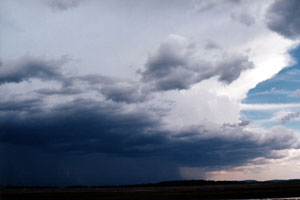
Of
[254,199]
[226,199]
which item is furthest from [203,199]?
[254,199]

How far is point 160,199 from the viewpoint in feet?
287

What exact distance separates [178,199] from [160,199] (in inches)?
253

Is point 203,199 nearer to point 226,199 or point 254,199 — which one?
point 226,199

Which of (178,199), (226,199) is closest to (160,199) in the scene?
(178,199)

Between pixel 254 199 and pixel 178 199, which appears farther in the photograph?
pixel 178 199

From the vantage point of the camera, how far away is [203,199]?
80.1m

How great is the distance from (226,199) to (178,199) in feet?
46.0

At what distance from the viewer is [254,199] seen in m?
75.9

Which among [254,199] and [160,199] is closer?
[254,199]

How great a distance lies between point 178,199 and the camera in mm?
84062

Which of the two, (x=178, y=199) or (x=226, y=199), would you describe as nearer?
(x=226, y=199)

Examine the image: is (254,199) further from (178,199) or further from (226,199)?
(178,199)

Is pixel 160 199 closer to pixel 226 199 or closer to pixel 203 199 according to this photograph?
pixel 203 199

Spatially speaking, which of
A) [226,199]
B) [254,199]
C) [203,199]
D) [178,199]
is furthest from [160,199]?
[254,199]
